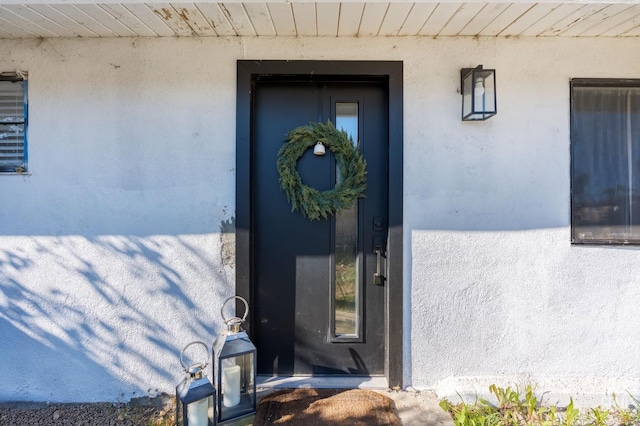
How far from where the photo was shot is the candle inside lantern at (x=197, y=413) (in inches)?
72.8

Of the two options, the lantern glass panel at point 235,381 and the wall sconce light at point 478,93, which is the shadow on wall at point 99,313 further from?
the wall sconce light at point 478,93

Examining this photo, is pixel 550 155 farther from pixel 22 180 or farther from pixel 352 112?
pixel 22 180

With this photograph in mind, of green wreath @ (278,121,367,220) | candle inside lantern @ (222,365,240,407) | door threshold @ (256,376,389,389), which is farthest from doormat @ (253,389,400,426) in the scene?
green wreath @ (278,121,367,220)

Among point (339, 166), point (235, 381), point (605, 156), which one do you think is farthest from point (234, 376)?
point (605, 156)

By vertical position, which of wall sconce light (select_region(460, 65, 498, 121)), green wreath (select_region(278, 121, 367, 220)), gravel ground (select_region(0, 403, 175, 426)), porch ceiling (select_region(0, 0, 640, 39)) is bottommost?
gravel ground (select_region(0, 403, 175, 426))

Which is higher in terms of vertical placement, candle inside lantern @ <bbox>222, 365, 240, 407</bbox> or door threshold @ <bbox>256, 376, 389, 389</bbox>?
candle inside lantern @ <bbox>222, 365, 240, 407</bbox>

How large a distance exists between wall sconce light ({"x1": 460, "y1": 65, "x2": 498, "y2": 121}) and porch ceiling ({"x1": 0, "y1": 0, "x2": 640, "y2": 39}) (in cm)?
27

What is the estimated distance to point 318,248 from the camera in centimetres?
243

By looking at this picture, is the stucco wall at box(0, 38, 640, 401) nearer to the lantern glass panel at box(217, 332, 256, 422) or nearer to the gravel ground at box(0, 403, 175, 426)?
the gravel ground at box(0, 403, 175, 426)

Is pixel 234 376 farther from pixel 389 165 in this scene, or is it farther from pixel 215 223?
pixel 389 165

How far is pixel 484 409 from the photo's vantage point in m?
2.11

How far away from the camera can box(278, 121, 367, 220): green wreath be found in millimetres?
2328

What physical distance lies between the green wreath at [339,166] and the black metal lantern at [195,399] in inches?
43.7

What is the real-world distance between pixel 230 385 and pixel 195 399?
22 centimetres
